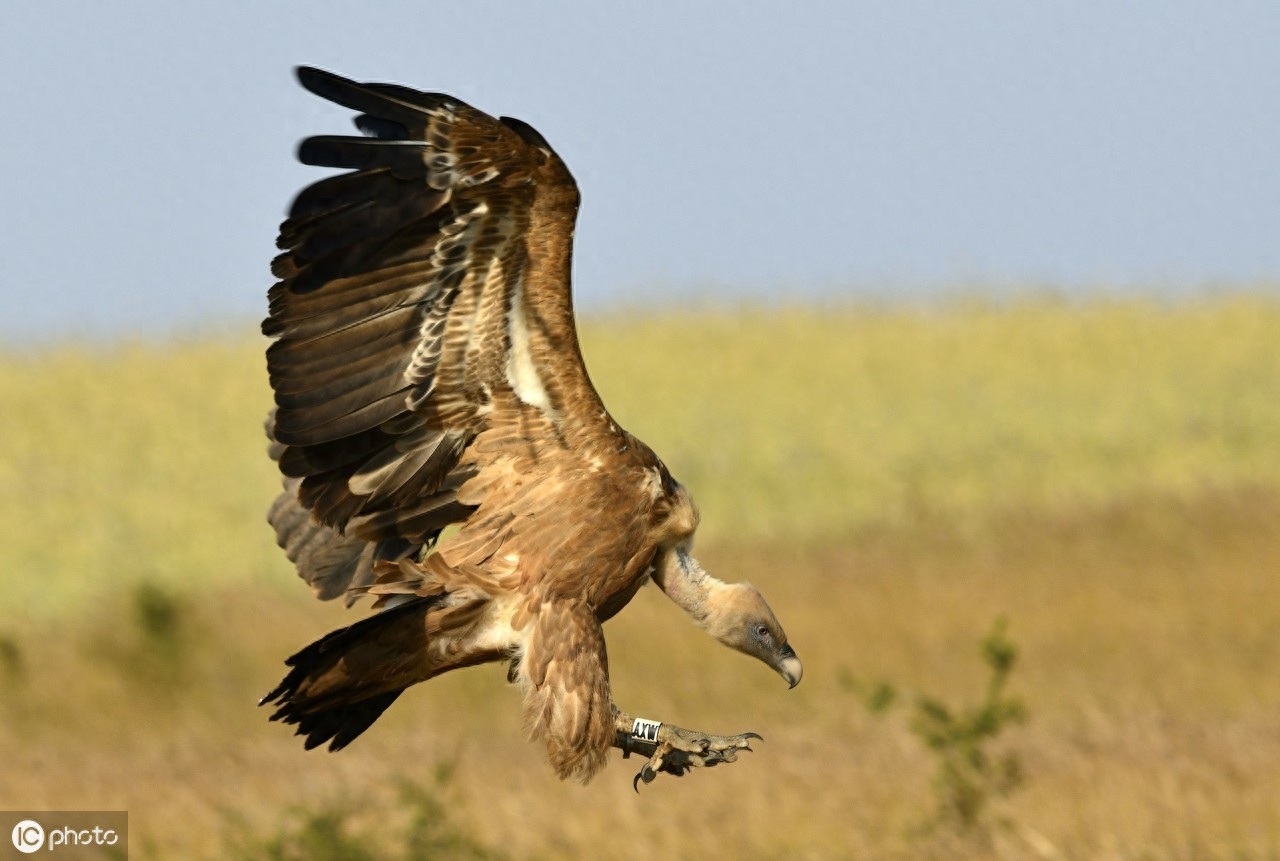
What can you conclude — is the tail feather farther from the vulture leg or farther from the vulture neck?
the vulture neck

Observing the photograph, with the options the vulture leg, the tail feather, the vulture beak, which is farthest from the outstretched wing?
the vulture beak

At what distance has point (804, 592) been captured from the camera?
52.9 ft

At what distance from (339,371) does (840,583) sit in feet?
34.6

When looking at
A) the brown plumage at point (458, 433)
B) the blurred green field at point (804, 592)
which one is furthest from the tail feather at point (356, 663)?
the blurred green field at point (804, 592)

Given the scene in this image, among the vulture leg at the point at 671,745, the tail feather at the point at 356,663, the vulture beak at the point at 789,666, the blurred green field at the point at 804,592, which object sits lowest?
the blurred green field at the point at 804,592

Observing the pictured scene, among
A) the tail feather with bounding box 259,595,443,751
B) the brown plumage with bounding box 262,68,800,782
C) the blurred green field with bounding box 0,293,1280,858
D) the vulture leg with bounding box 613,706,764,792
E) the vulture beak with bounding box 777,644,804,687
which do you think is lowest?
the blurred green field with bounding box 0,293,1280,858

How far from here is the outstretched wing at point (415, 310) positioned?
6020mm

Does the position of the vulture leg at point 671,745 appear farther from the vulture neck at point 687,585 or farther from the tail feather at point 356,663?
the tail feather at point 356,663

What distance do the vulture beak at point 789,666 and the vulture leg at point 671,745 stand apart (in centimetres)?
44

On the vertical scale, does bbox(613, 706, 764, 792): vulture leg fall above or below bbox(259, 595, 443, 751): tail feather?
below

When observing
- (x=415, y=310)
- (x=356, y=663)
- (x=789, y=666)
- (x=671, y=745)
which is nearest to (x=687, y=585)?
(x=789, y=666)

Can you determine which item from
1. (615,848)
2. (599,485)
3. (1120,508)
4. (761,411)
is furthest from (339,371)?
(761,411)

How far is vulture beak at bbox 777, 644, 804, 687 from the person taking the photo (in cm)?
682

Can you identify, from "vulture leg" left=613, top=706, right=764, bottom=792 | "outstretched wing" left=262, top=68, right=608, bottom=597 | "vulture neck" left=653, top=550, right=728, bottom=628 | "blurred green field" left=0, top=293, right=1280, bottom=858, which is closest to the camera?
"outstretched wing" left=262, top=68, right=608, bottom=597
